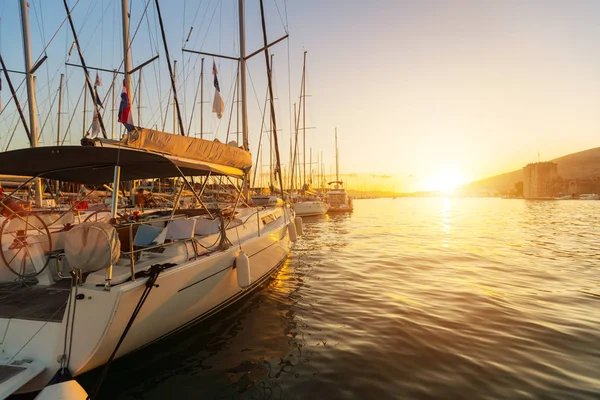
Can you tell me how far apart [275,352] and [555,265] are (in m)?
9.75

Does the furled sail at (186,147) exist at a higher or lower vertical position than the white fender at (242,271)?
higher

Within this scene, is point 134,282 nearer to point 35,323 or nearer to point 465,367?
point 35,323

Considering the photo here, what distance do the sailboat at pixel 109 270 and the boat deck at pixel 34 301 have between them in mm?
11

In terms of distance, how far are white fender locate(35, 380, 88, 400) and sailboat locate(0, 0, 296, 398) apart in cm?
14

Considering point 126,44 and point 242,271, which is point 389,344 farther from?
point 126,44

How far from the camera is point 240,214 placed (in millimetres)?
8453

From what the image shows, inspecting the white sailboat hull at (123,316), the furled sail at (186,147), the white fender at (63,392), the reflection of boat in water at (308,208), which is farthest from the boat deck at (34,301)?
the reflection of boat in water at (308,208)

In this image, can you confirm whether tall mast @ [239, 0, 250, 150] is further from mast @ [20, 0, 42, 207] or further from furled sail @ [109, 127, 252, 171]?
mast @ [20, 0, 42, 207]

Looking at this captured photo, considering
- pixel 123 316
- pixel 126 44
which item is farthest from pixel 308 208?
pixel 123 316

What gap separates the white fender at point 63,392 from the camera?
267cm

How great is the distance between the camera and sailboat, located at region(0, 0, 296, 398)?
3.33 m

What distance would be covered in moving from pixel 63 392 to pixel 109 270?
1.20 metres

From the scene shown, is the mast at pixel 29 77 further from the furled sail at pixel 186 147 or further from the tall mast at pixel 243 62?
the furled sail at pixel 186 147

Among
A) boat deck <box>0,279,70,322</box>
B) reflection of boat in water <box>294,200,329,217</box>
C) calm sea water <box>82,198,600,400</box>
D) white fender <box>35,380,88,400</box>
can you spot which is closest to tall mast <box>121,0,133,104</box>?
boat deck <box>0,279,70,322</box>
